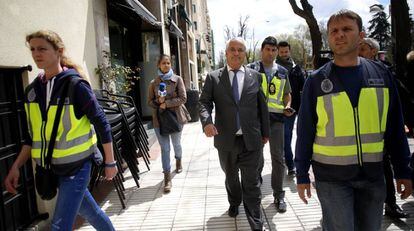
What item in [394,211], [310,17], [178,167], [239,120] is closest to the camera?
[239,120]

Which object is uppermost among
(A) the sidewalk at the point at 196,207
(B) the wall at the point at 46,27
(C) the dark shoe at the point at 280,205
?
(B) the wall at the point at 46,27

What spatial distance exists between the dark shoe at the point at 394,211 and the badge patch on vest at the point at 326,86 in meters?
2.23

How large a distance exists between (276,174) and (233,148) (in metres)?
0.96

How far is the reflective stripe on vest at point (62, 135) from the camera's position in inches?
104

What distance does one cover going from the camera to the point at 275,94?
4746 millimetres

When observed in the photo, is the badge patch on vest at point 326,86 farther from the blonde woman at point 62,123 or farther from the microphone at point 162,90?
the microphone at point 162,90

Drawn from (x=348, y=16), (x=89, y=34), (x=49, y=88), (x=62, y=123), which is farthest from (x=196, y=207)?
(x=89, y=34)

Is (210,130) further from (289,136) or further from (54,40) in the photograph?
(289,136)

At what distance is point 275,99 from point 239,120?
1108mm

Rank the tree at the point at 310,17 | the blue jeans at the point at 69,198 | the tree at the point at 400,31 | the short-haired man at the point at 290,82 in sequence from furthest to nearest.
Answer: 1. the tree at the point at 310,17
2. the tree at the point at 400,31
3. the short-haired man at the point at 290,82
4. the blue jeans at the point at 69,198

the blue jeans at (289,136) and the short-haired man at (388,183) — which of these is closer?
the short-haired man at (388,183)

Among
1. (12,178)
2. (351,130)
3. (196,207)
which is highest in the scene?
(351,130)

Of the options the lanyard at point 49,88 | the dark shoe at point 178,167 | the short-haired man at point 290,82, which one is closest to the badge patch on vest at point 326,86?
the lanyard at point 49,88

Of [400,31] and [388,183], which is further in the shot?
[400,31]
